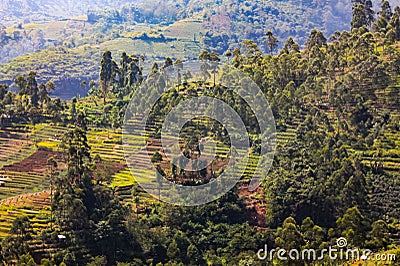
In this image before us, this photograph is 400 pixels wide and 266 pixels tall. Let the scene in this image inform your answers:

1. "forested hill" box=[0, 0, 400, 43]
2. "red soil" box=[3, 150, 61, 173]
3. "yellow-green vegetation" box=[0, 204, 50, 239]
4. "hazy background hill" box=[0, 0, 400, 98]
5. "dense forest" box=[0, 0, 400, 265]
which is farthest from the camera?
"forested hill" box=[0, 0, 400, 43]

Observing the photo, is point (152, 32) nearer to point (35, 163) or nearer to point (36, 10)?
point (35, 163)

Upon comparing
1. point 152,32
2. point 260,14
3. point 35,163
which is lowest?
point 35,163

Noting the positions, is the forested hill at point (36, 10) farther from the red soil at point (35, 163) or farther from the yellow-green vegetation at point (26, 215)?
the yellow-green vegetation at point (26, 215)

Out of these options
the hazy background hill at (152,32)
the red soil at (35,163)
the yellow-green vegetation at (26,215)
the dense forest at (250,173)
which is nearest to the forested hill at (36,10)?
the hazy background hill at (152,32)

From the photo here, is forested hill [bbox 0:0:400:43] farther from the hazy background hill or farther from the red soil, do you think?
the red soil

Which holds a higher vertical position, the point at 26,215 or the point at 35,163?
the point at 35,163

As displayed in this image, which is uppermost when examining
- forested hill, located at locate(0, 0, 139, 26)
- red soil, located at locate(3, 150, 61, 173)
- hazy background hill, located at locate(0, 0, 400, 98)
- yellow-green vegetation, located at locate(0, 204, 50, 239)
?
forested hill, located at locate(0, 0, 139, 26)

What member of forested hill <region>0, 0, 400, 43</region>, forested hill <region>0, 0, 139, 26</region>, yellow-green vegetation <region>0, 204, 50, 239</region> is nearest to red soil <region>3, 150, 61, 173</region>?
yellow-green vegetation <region>0, 204, 50, 239</region>

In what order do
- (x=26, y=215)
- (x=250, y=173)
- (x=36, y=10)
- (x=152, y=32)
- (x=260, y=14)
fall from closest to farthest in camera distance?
1. (x=26, y=215)
2. (x=250, y=173)
3. (x=152, y=32)
4. (x=260, y=14)
5. (x=36, y=10)

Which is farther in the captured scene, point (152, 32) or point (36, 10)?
point (36, 10)

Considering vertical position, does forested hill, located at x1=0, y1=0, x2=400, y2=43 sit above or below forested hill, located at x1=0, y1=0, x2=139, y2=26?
below

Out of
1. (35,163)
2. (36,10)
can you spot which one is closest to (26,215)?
(35,163)
